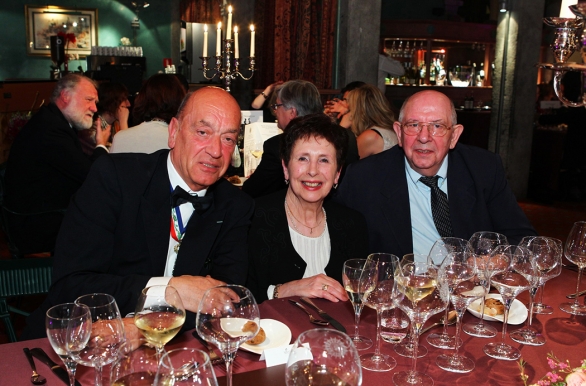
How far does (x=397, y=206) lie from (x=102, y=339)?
1650 millimetres

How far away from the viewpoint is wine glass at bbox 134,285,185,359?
127cm

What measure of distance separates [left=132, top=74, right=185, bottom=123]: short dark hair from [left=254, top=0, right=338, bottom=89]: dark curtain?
9.36ft

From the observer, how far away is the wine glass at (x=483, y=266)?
5.26 ft

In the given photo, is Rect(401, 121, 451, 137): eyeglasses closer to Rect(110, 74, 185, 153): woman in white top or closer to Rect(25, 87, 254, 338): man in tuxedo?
Rect(25, 87, 254, 338): man in tuxedo

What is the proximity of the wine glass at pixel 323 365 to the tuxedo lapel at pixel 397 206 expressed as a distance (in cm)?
162

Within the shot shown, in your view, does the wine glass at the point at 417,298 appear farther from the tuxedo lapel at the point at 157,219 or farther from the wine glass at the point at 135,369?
the tuxedo lapel at the point at 157,219

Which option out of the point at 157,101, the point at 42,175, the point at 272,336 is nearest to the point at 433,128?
the point at 272,336

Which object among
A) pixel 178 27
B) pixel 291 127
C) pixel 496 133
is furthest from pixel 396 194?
pixel 178 27

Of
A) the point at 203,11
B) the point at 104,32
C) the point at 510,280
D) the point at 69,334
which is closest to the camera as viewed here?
the point at 69,334

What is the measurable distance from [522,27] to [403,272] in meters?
7.16

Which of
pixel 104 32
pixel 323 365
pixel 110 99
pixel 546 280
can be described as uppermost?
pixel 104 32

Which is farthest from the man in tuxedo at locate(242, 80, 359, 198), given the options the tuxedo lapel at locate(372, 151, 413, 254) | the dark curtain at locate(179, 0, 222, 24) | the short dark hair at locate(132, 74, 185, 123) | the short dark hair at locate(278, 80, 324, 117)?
the dark curtain at locate(179, 0, 222, 24)

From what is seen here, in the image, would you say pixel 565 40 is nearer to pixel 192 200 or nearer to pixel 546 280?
pixel 546 280

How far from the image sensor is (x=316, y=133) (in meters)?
2.38
